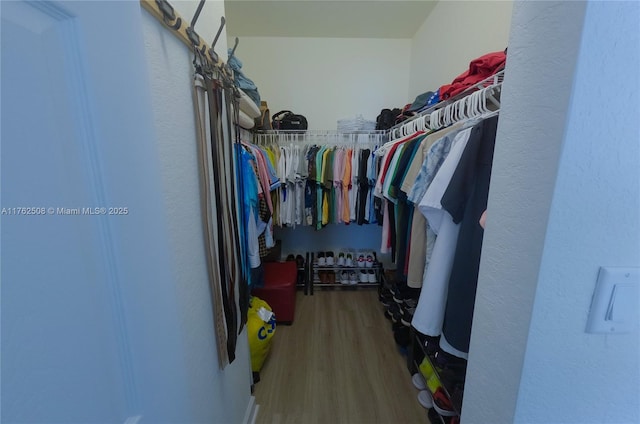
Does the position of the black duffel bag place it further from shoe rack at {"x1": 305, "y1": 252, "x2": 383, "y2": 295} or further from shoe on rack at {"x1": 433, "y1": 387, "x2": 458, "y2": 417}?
shoe on rack at {"x1": 433, "y1": 387, "x2": 458, "y2": 417}

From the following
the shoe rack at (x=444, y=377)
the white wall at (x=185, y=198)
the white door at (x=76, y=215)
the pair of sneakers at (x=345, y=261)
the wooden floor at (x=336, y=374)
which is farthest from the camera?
the pair of sneakers at (x=345, y=261)

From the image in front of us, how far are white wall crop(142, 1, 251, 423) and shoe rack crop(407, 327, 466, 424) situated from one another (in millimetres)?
971

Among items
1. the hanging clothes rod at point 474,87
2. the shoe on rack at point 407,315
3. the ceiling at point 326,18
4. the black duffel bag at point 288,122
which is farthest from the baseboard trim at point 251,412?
the ceiling at point 326,18

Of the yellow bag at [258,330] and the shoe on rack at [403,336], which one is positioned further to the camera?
the shoe on rack at [403,336]

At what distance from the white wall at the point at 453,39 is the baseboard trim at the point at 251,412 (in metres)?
2.34

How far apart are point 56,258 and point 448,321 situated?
3.23 ft

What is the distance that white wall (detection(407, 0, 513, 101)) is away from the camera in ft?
4.55

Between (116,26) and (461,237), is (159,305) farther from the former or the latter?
(461,237)

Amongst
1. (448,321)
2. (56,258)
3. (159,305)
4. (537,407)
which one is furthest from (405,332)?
(56,258)

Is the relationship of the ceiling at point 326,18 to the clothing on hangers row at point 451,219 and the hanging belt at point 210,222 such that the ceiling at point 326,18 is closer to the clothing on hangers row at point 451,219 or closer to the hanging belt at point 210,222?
the clothing on hangers row at point 451,219

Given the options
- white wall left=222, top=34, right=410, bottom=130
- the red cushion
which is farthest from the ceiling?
the red cushion

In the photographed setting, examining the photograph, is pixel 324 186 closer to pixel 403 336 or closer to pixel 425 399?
pixel 403 336

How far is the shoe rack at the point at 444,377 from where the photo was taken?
1093 mm

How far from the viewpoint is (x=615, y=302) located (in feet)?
1.27
